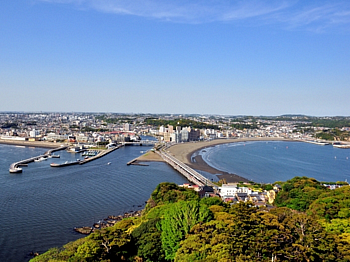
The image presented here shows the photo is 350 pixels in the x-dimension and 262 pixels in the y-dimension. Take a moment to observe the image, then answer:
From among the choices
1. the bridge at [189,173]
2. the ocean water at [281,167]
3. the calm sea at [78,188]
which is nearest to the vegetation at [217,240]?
the calm sea at [78,188]

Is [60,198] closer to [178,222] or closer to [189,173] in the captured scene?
[178,222]

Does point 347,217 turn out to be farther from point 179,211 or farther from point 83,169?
point 83,169

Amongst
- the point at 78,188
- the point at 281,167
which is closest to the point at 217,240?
the point at 78,188

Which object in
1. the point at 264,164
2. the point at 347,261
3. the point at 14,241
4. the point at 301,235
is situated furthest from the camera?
the point at 264,164

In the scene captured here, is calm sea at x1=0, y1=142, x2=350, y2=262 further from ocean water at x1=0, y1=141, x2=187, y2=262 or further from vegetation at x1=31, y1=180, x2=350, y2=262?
vegetation at x1=31, y1=180, x2=350, y2=262

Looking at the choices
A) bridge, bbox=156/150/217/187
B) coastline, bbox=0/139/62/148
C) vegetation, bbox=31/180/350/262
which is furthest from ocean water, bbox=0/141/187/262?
coastline, bbox=0/139/62/148

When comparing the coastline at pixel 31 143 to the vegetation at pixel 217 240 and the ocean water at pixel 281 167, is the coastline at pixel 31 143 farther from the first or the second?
the vegetation at pixel 217 240

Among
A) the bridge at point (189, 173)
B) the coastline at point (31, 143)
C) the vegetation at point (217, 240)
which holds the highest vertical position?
the vegetation at point (217, 240)

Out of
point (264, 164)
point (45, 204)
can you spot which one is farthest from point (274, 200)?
point (264, 164)
